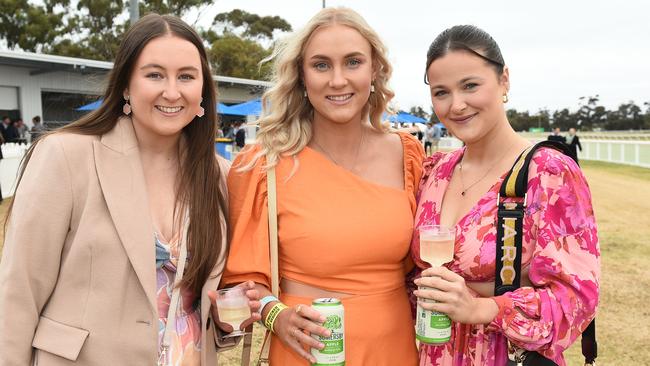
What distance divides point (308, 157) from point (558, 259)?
1258 mm

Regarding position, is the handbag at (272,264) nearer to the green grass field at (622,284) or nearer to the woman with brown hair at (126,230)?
the woman with brown hair at (126,230)

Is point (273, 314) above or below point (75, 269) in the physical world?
below

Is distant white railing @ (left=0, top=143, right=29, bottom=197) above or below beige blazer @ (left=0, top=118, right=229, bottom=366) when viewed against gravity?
below

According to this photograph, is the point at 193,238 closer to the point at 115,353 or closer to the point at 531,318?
the point at 115,353

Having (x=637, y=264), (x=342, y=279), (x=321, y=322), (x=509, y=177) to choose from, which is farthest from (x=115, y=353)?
(x=637, y=264)

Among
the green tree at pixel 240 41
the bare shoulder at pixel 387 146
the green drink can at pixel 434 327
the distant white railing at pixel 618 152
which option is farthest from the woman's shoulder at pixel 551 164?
the green tree at pixel 240 41

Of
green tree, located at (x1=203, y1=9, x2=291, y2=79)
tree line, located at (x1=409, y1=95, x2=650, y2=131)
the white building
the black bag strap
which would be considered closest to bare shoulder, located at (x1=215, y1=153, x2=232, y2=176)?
the black bag strap

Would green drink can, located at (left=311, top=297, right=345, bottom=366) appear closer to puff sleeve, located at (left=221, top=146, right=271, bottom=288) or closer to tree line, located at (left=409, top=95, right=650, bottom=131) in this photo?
puff sleeve, located at (left=221, top=146, right=271, bottom=288)

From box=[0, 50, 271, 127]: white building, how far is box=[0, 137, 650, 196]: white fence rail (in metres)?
10.7

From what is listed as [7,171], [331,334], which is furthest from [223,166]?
[7,171]

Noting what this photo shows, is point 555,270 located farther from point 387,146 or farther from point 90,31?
point 90,31

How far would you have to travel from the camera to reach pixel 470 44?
7.71 feet

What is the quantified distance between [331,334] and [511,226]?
2.61ft

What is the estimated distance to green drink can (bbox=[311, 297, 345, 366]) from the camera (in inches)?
84.4
